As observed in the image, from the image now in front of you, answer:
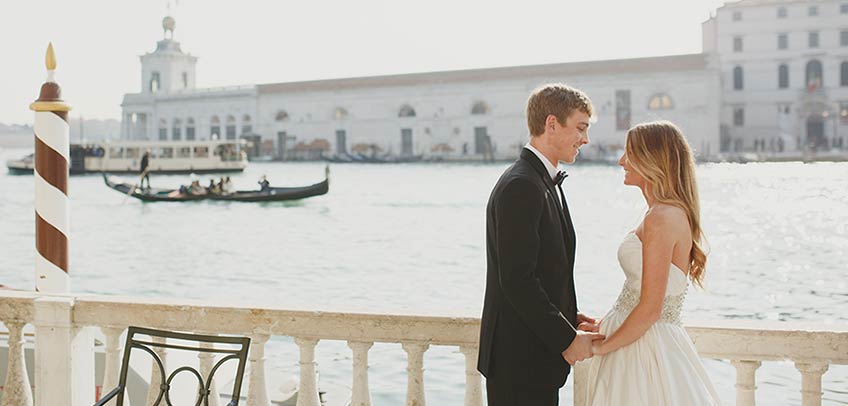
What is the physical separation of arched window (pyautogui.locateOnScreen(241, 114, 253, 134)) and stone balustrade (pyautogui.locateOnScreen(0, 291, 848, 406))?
5028 centimetres

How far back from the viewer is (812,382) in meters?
1.91

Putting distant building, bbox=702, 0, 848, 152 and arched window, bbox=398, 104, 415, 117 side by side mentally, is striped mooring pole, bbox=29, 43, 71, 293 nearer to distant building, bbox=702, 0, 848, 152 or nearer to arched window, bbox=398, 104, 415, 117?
distant building, bbox=702, 0, 848, 152

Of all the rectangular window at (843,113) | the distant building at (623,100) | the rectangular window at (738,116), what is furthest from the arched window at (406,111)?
the rectangular window at (843,113)

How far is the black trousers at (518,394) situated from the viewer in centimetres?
167

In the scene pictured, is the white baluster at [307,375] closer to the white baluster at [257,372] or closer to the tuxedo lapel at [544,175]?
the white baluster at [257,372]

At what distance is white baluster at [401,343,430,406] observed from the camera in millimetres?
2107

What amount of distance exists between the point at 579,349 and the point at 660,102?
40.5 metres

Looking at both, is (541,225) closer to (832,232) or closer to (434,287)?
(434,287)

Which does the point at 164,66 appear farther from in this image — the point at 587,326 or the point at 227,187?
the point at 587,326

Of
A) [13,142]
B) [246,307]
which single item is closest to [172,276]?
[246,307]

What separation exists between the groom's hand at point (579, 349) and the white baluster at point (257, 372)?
2.87 feet

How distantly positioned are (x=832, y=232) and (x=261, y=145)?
39359 mm

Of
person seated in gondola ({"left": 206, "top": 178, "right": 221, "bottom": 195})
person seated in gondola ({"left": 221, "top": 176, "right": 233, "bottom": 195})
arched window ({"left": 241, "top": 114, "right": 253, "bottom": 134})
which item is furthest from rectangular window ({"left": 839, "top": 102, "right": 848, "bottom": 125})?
arched window ({"left": 241, "top": 114, "right": 253, "bottom": 134})

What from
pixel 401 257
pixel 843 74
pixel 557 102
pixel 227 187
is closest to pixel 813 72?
pixel 843 74
